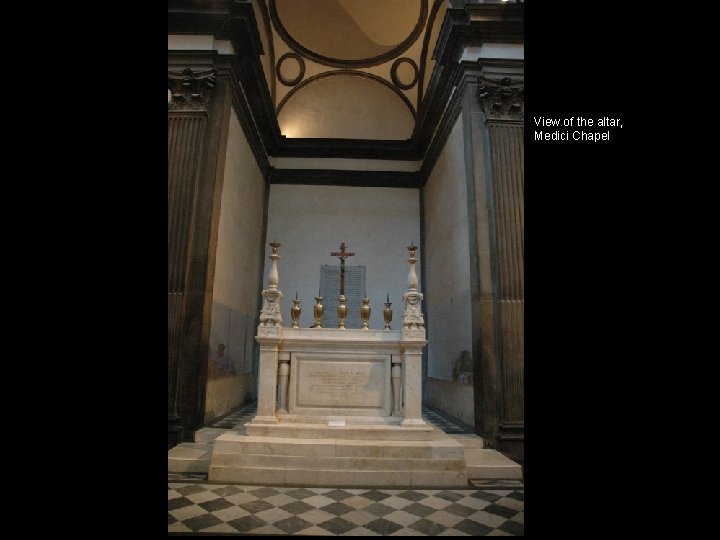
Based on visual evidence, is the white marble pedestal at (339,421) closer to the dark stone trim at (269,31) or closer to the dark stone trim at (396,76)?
the dark stone trim at (269,31)

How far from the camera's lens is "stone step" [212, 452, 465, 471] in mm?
4133

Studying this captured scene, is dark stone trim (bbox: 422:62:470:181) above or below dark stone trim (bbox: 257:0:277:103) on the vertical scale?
below

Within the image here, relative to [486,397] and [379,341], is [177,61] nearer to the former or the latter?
[379,341]

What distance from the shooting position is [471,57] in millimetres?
6309

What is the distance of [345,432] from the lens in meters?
4.37

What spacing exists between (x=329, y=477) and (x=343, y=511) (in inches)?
27.2

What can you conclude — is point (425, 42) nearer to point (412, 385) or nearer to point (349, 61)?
→ point (349, 61)

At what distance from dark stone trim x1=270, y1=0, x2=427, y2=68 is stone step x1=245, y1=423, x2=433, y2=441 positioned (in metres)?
8.45

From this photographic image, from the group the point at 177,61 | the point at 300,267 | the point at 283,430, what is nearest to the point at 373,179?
the point at 300,267

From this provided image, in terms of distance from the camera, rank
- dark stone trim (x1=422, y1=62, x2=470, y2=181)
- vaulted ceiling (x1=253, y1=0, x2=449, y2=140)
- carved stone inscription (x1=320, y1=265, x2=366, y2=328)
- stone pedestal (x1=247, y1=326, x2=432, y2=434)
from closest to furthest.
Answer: stone pedestal (x1=247, y1=326, x2=432, y2=434) < dark stone trim (x1=422, y1=62, x2=470, y2=181) < vaulted ceiling (x1=253, y1=0, x2=449, y2=140) < carved stone inscription (x1=320, y1=265, x2=366, y2=328)

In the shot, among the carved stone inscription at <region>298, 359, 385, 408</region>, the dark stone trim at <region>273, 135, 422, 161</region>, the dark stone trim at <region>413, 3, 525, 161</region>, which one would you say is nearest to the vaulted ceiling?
the dark stone trim at <region>273, 135, 422, 161</region>

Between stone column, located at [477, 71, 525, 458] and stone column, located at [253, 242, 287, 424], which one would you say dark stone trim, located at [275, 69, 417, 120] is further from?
stone column, located at [253, 242, 287, 424]

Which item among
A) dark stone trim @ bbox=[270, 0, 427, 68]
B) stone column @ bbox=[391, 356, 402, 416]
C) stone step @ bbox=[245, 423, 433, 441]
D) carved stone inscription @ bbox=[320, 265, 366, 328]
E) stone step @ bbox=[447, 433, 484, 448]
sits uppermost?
dark stone trim @ bbox=[270, 0, 427, 68]

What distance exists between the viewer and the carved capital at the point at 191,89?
6.16 m
